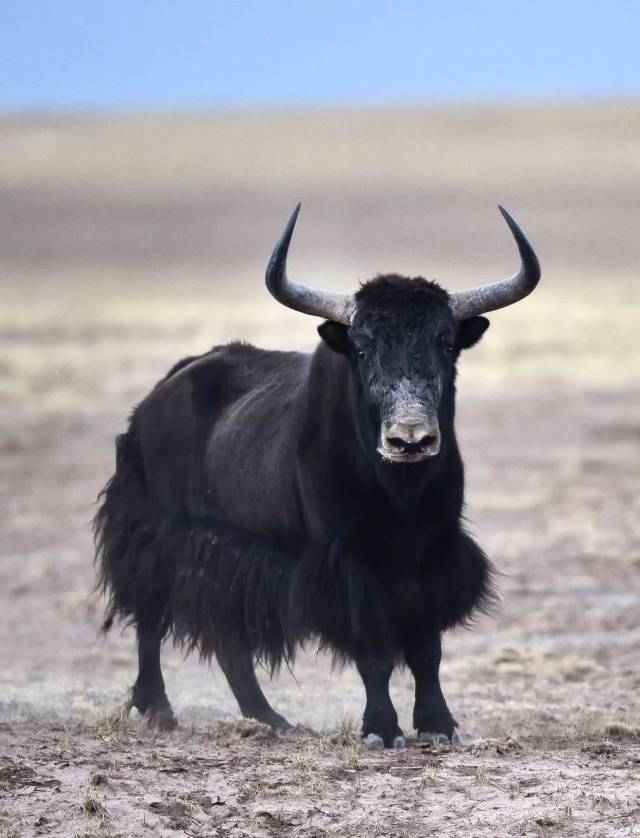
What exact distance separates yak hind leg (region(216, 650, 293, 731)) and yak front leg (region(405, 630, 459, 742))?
90cm

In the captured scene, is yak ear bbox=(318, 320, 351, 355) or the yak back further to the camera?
the yak back

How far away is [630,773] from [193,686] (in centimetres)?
352

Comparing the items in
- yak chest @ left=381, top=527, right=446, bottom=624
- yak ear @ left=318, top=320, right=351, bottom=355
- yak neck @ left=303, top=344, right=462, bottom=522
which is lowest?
yak chest @ left=381, top=527, right=446, bottom=624

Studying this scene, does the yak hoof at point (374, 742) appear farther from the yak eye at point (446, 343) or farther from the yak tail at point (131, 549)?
the yak tail at point (131, 549)

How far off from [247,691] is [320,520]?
131cm

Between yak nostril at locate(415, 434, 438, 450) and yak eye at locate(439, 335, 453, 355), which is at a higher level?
yak eye at locate(439, 335, 453, 355)

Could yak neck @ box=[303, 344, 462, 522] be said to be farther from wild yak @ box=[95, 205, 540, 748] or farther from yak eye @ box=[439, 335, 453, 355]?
yak eye @ box=[439, 335, 453, 355]

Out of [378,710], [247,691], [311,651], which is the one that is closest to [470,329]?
[378,710]

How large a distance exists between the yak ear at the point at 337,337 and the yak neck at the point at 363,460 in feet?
0.31

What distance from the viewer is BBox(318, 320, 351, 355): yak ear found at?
22.7 ft

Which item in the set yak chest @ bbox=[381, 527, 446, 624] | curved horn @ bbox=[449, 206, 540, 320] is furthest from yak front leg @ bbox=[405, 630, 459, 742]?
curved horn @ bbox=[449, 206, 540, 320]

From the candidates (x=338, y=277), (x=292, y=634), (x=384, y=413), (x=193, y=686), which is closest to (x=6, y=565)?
(x=193, y=686)

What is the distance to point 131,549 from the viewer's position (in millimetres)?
8305

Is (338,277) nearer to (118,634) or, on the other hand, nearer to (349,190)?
(349,190)
